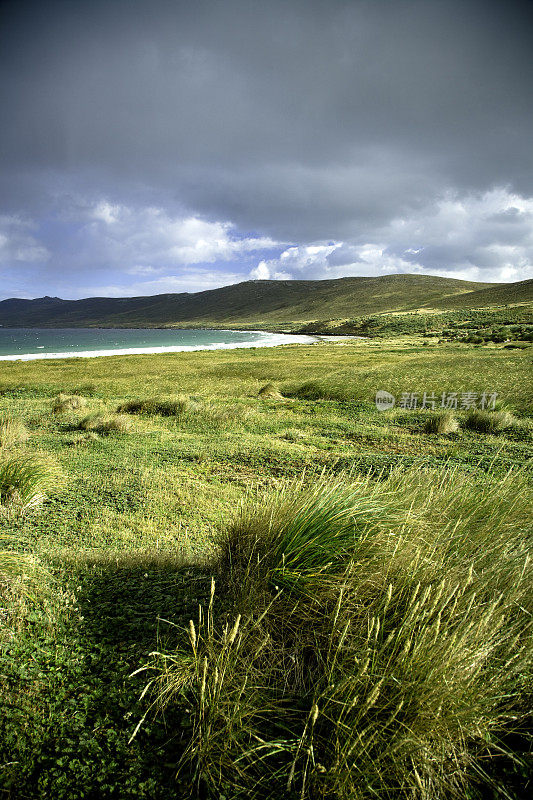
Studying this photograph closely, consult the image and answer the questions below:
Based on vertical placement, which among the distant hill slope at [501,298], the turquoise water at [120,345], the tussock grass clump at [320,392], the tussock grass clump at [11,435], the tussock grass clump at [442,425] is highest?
the distant hill slope at [501,298]

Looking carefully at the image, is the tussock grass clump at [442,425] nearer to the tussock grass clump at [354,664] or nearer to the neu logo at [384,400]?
the neu logo at [384,400]

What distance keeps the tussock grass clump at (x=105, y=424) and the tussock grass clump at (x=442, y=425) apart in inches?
408

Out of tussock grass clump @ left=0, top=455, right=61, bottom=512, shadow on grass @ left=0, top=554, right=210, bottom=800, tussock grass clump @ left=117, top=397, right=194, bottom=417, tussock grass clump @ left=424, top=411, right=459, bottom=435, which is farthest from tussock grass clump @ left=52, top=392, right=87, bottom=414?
shadow on grass @ left=0, top=554, right=210, bottom=800

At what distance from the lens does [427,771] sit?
6.86ft

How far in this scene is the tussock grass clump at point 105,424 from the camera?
13.0 metres

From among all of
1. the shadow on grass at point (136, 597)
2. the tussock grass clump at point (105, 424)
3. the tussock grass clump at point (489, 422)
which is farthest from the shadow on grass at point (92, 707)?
the tussock grass clump at point (489, 422)

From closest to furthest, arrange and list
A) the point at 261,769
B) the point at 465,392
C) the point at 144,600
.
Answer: the point at 261,769, the point at 144,600, the point at 465,392

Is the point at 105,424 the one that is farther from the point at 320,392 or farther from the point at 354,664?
the point at 354,664

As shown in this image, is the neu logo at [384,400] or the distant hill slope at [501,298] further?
the distant hill slope at [501,298]

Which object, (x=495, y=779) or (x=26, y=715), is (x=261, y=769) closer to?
(x=495, y=779)

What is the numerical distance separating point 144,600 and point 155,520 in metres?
3.03

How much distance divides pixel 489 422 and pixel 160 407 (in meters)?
12.7

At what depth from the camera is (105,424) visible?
13164 millimetres

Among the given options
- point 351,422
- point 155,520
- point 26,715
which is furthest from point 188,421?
point 26,715
